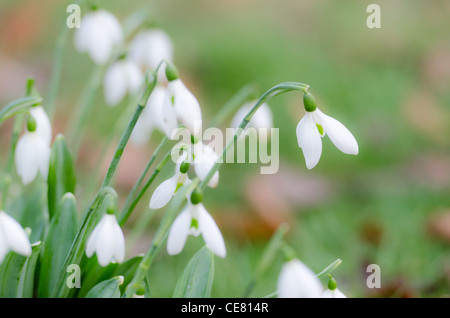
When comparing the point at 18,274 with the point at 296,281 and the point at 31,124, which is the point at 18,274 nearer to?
the point at 31,124

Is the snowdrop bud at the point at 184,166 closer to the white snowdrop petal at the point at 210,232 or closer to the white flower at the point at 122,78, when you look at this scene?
the white snowdrop petal at the point at 210,232

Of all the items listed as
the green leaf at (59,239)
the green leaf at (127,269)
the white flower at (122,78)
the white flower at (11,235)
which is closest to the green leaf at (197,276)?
the green leaf at (127,269)

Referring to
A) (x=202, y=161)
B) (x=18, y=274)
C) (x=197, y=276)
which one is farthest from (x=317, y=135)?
(x=18, y=274)

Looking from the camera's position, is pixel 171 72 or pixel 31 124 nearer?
pixel 171 72

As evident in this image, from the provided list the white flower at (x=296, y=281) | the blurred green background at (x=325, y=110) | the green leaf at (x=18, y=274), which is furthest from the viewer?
the blurred green background at (x=325, y=110)

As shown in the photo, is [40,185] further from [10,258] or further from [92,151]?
[92,151]

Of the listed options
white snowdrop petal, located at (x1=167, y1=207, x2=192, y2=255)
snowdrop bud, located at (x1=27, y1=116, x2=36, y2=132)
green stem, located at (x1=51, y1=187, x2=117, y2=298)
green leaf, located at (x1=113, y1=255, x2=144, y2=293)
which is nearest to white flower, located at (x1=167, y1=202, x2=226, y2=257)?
white snowdrop petal, located at (x1=167, y1=207, x2=192, y2=255)
